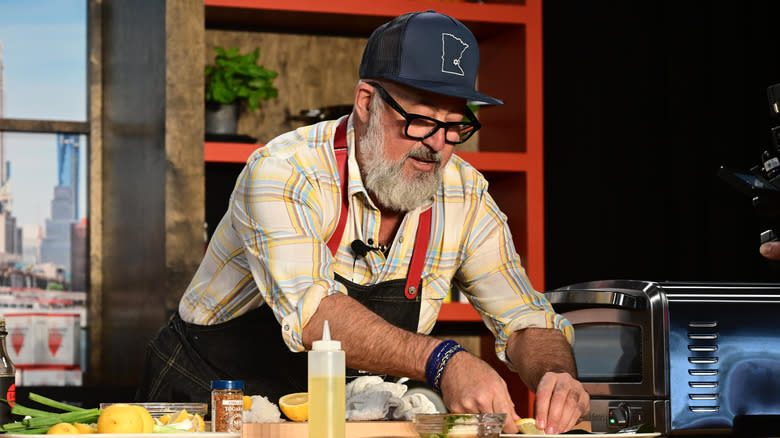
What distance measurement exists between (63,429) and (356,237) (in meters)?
1.01

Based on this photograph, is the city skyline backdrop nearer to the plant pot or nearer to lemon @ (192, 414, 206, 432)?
the plant pot

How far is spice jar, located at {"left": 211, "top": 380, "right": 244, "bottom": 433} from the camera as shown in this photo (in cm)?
131

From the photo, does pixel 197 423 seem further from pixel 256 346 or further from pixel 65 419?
pixel 256 346

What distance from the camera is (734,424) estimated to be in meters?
1.96

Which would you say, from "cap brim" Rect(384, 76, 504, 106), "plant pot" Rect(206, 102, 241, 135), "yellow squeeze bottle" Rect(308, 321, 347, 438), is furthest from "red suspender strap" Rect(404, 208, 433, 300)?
"plant pot" Rect(206, 102, 241, 135)

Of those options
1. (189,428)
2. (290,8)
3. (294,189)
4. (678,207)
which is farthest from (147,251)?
(189,428)

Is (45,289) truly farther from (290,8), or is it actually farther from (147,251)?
(290,8)

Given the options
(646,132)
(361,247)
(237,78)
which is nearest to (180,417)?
(361,247)

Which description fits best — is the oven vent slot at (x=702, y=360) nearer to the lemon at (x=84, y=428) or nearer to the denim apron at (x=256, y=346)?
the denim apron at (x=256, y=346)

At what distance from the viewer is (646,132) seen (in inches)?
142

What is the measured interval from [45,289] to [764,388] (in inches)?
108

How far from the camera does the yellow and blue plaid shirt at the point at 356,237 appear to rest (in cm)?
195

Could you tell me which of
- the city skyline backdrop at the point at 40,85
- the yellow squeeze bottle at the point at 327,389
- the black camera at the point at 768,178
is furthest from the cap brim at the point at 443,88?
the city skyline backdrop at the point at 40,85

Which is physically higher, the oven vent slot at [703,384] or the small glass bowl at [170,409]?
the small glass bowl at [170,409]
